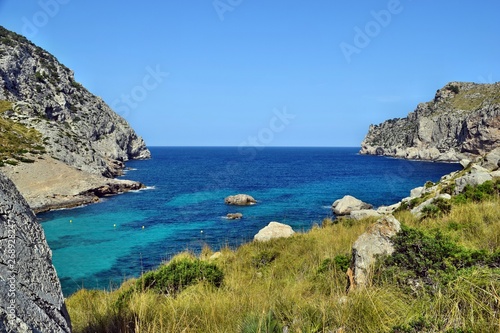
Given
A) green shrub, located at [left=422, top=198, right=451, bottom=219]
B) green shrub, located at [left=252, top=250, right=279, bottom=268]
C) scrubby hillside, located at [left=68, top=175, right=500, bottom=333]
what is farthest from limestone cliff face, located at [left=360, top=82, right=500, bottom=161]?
scrubby hillside, located at [left=68, top=175, right=500, bottom=333]

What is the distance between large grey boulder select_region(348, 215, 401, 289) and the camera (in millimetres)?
5793

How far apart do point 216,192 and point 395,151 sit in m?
144

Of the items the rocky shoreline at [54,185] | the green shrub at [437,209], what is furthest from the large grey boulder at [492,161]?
the rocky shoreline at [54,185]

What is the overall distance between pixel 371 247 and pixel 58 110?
10506cm

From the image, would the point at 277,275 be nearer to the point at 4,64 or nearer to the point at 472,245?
the point at 472,245

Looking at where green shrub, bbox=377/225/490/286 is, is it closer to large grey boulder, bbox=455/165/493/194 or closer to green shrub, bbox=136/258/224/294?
green shrub, bbox=136/258/224/294

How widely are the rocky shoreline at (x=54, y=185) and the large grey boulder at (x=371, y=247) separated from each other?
45.2 metres

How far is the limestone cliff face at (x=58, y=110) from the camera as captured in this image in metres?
66.6

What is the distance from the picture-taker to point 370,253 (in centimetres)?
600

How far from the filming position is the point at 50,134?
65.0 m

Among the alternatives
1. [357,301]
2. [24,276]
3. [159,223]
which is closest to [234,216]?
[159,223]

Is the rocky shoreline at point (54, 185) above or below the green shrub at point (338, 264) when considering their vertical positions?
below

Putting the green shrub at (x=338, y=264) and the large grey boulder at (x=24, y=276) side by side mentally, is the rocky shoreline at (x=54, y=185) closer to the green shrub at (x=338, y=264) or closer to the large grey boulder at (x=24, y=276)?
the green shrub at (x=338, y=264)

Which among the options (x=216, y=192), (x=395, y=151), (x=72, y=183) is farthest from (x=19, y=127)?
(x=395, y=151)
